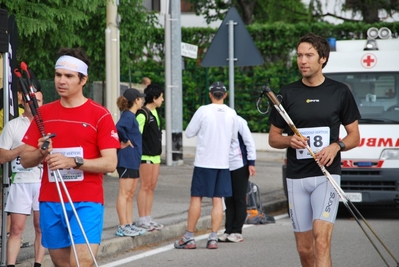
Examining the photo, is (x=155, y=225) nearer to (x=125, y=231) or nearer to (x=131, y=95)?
(x=125, y=231)

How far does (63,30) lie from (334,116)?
26.3 feet

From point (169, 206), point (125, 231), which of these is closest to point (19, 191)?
point (125, 231)

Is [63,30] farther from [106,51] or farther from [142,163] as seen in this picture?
[142,163]

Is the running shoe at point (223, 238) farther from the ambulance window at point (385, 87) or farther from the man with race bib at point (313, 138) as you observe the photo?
the man with race bib at point (313, 138)

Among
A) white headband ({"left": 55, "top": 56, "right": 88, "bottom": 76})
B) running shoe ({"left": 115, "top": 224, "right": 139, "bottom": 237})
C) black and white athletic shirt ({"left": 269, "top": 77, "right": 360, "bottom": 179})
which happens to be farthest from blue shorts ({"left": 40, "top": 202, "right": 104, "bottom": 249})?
running shoe ({"left": 115, "top": 224, "right": 139, "bottom": 237})

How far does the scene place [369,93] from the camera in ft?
44.4

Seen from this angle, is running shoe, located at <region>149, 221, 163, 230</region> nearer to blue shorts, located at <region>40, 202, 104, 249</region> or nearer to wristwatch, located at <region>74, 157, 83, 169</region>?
blue shorts, located at <region>40, 202, 104, 249</region>

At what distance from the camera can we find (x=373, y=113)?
43.5 ft

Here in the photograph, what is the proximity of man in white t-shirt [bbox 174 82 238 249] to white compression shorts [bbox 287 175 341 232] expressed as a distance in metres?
3.58

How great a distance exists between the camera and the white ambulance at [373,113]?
12.6 metres

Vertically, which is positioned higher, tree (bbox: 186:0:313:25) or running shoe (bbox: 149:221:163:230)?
tree (bbox: 186:0:313:25)

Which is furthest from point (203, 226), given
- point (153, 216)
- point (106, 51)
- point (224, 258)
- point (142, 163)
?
point (106, 51)

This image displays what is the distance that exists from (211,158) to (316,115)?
3.77 metres

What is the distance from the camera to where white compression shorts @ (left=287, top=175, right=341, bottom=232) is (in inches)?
263
